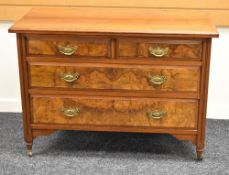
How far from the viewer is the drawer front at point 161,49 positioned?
8.18 feet

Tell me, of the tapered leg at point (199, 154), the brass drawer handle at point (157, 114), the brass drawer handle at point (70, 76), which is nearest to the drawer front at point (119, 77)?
the brass drawer handle at point (70, 76)

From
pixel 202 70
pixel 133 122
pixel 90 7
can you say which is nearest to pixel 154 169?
pixel 133 122

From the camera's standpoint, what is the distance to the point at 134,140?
2990 millimetres

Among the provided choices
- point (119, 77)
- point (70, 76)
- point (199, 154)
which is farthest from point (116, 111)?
point (199, 154)

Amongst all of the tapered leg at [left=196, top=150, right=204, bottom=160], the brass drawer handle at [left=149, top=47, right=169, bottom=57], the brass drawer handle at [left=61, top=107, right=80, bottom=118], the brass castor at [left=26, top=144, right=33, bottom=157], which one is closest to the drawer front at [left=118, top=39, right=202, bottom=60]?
the brass drawer handle at [left=149, top=47, right=169, bottom=57]

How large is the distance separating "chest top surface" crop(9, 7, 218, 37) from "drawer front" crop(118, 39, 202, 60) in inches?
2.4

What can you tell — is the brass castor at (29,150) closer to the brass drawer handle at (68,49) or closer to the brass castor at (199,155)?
the brass drawer handle at (68,49)

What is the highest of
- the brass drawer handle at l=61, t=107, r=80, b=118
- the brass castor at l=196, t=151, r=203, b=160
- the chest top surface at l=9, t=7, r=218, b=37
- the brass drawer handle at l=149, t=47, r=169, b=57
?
the chest top surface at l=9, t=7, r=218, b=37

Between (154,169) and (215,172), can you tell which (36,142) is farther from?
(215,172)

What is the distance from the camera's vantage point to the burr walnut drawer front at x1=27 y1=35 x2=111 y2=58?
2520 millimetres

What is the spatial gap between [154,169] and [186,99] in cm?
43

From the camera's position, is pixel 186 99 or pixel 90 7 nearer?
pixel 186 99

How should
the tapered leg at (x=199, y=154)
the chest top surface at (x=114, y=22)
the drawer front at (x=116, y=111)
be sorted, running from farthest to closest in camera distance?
the tapered leg at (x=199, y=154) < the drawer front at (x=116, y=111) < the chest top surface at (x=114, y=22)

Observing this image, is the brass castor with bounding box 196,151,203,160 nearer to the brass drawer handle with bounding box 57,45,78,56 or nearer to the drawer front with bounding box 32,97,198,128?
the drawer front with bounding box 32,97,198,128
